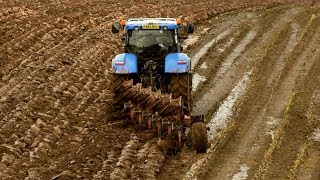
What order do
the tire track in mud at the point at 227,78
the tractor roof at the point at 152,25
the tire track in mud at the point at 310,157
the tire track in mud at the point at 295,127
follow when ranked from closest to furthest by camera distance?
1. the tire track in mud at the point at 310,157
2. the tire track in mud at the point at 295,127
3. the tractor roof at the point at 152,25
4. the tire track in mud at the point at 227,78

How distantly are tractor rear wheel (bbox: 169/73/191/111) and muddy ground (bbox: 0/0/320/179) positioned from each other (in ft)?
3.20

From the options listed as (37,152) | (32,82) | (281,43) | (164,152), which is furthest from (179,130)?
(281,43)

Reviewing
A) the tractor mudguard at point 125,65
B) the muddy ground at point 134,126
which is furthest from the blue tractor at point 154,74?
the muddy ground at point 134,126

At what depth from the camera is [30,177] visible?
9.87 metres

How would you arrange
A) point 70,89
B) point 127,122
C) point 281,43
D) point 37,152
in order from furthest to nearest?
point 281,43, point 70,89, point 127,122, point 37,152

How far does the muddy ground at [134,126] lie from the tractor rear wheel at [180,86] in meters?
0.97

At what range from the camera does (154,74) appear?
13352 millimetres

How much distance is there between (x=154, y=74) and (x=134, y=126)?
1394 millimetres

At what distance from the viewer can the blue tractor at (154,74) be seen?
474 inches

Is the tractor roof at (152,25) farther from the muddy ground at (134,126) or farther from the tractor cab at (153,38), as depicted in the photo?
the muddy ground at (134,126)

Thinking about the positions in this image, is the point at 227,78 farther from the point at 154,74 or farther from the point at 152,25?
the point at 152,25

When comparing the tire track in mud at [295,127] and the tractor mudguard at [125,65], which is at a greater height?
the tractor mudguard at [125,65]

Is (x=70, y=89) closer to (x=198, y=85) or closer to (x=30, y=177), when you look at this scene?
(x=198, y=85)

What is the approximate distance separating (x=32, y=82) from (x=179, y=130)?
5.37m
